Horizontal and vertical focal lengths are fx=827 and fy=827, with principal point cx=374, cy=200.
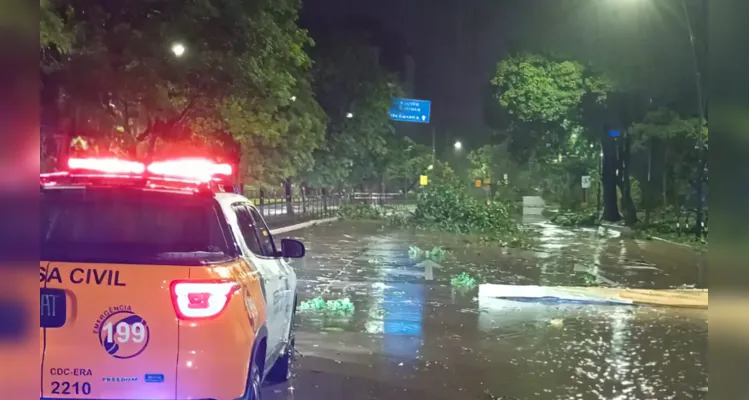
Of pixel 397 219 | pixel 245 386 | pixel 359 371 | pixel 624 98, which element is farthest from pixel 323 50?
pixel 245 386

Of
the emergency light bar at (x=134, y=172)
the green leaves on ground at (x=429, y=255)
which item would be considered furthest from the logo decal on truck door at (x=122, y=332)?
the green leaves on ground at (x=429, y=255)

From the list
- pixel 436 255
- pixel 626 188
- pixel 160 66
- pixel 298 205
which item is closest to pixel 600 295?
pixel 436 255

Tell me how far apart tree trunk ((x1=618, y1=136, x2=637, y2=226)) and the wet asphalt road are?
2318cm

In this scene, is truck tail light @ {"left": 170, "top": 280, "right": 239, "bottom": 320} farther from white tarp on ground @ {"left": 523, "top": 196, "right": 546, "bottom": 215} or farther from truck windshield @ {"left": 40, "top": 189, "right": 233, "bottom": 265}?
white tarp on ground @ {"left": 523, "top": 196, "right": 546, "bottom": 215}

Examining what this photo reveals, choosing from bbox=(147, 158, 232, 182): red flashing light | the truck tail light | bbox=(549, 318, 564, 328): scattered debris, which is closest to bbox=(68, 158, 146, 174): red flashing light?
bbox=(147, 158, 232, 182): red flashing light

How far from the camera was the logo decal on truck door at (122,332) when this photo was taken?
450cm

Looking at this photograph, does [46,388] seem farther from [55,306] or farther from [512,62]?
[512,62]

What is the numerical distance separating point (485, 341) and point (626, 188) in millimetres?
35535

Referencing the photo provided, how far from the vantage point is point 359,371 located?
8.25 m

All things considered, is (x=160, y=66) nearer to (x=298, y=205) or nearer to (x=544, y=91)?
(x=544, y=91)

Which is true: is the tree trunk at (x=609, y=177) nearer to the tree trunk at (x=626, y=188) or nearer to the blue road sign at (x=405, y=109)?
the tree trunk at (x=626, y=188)

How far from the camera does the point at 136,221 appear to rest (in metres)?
5.08

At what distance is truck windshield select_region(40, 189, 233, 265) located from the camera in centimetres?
505

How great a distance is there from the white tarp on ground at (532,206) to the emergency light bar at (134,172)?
5662 centimetres
